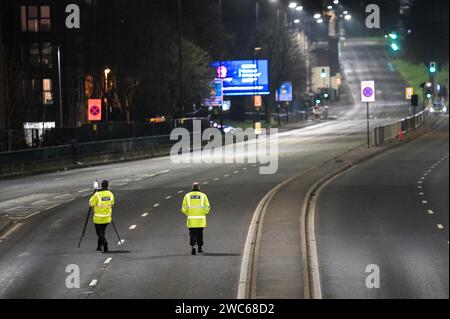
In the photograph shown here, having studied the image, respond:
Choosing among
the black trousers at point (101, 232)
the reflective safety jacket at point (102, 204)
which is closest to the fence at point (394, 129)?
the black trousers at point (101, 232)

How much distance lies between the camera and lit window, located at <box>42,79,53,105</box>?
7588cm

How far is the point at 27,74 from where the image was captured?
73.7 metres

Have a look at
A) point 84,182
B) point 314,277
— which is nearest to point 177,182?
point 84,182

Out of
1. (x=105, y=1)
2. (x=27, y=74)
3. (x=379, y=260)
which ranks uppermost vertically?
(x=105, y=1)

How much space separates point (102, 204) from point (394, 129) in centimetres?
5132

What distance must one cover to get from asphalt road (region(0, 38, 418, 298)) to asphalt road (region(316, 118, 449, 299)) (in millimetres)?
2176

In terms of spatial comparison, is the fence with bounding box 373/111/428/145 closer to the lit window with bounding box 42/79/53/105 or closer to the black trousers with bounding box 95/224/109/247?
the lit window with bounding box 42/79/53/105

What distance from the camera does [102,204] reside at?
69.7 ft

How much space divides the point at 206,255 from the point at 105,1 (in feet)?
221

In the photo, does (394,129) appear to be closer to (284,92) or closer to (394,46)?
(394,46)

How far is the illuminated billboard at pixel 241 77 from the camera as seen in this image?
87812mm

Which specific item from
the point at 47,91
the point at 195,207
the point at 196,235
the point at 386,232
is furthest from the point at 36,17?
the point at 195,207

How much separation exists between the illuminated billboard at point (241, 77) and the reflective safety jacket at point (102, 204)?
2617 inches

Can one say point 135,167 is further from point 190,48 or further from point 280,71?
point 280,71
